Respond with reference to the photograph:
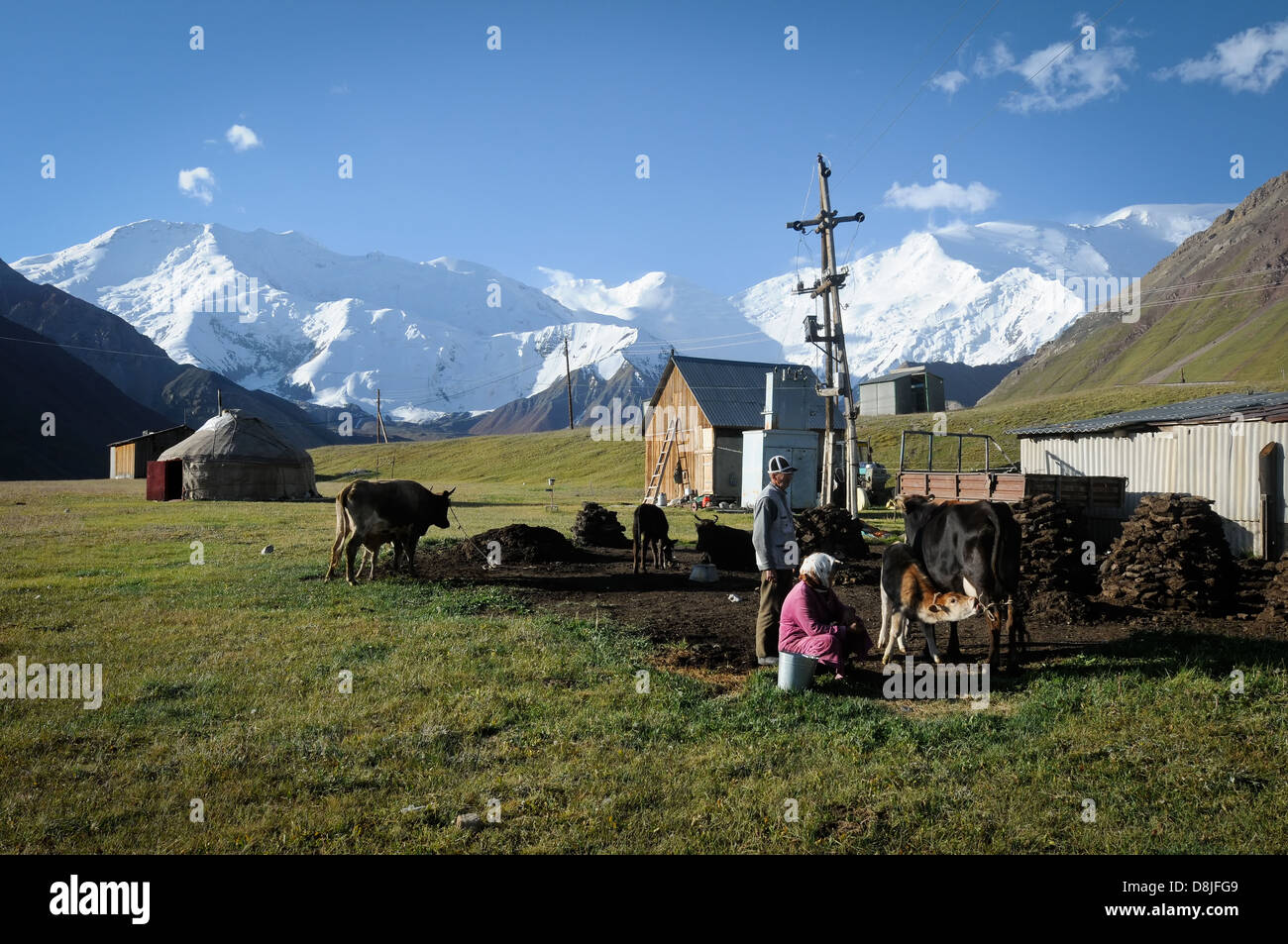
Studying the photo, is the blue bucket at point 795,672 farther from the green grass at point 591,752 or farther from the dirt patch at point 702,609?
the dirt patch at point 702,609

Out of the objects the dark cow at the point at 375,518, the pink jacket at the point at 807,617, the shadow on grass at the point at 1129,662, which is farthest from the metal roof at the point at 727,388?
the pink jacket at the point at 807,617

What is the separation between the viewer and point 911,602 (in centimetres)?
827

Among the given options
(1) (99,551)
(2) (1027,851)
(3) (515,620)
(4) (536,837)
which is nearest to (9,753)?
(4) (536,837)

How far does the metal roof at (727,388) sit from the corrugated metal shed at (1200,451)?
20.8m

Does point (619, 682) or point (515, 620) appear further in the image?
point (515, 620)

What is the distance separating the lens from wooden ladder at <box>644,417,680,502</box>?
143ft

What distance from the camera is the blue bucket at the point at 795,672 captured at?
7340 millimetres

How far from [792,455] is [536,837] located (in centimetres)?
2840

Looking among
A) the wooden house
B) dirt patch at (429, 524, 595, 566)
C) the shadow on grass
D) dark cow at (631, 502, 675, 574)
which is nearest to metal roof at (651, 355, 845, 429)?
the wooden house

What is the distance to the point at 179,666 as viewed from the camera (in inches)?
322

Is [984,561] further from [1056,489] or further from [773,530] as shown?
[1056,489]

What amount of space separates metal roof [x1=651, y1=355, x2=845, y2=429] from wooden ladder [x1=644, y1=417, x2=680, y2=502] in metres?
2.47
